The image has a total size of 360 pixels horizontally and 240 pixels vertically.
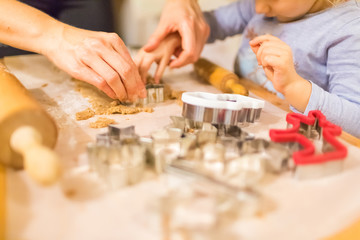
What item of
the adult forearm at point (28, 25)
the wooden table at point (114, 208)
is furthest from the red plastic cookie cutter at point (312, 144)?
the adult forearm at point (28, 25)

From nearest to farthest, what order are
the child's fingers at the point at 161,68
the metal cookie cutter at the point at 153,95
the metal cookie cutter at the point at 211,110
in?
the metal cookie cutter at the point at 211,110 < the metal cookie cutter at the point at 153,95 < the child's fingers at the point at 161,68

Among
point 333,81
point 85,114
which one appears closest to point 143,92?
point 85,114

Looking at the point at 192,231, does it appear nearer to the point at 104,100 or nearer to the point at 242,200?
the point at 242,200

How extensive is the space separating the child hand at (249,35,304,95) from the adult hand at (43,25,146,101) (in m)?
0.29

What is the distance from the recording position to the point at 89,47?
74 cm

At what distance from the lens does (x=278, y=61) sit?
70 centimetres

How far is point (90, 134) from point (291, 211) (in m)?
0.40

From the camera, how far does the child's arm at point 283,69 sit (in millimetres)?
703

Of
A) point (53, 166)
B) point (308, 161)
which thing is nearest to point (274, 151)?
point (308, 161)

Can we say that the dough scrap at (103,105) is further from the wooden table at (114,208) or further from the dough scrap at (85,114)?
the wooden table at (114,208)

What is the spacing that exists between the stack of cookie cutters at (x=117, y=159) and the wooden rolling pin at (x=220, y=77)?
374 mm

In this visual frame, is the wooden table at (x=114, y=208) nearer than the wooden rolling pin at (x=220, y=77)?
Yes

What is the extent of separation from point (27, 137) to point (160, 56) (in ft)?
1.80

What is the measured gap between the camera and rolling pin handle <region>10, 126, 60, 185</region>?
0.41 metres
